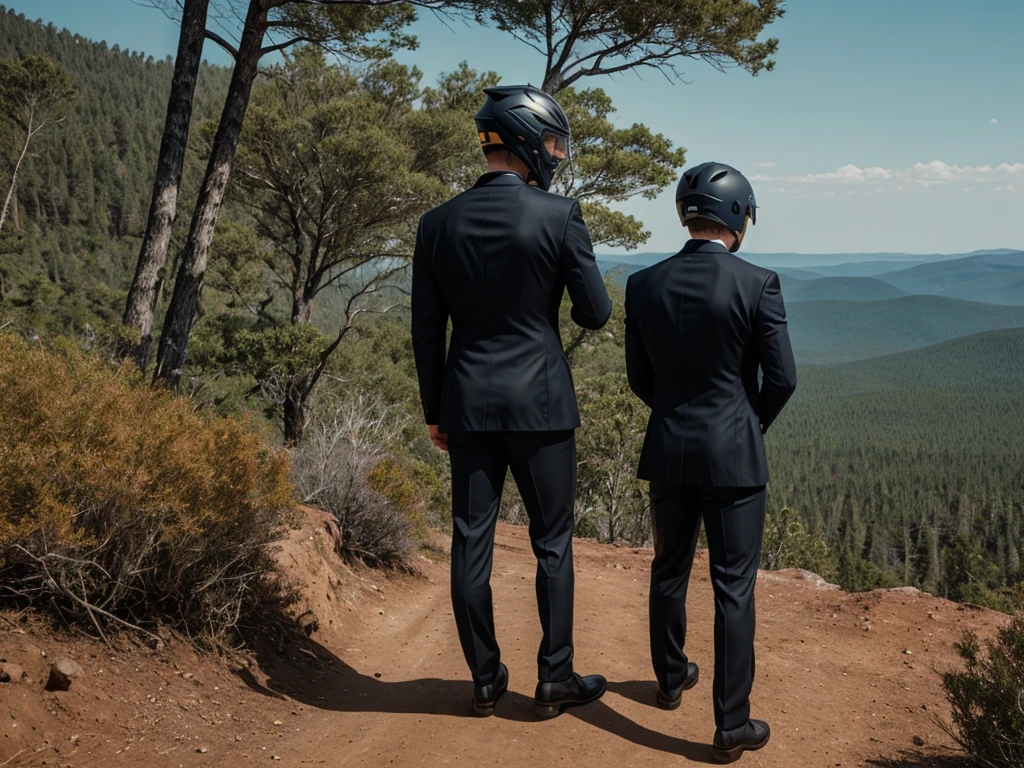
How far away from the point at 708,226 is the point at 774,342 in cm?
53

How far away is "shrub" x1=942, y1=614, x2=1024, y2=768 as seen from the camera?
3.06 m

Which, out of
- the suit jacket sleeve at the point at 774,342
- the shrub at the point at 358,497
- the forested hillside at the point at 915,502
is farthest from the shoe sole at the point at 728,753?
the forested hillside at the point at 915,502

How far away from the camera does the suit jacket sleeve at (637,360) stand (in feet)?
11.2

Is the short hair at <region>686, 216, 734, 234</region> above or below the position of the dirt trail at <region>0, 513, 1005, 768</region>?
above

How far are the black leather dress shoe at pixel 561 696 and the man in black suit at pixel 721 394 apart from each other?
546 mm

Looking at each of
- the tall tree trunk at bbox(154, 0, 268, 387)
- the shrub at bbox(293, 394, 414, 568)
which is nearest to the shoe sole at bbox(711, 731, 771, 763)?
the shrub at bbox(293, 394, 414, 568)

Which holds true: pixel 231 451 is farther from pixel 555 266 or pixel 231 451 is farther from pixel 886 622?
pixel 886 622

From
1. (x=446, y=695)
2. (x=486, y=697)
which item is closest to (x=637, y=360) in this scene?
(x=486, y=697)

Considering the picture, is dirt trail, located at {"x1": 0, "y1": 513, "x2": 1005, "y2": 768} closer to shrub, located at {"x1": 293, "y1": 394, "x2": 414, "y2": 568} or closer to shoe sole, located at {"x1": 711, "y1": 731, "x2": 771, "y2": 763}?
shoe sole, located at {"x1": 711, "y1": 731, "x2": 771, "y2": 763}

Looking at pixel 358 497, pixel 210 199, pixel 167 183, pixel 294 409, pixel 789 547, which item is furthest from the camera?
pixel 789 547

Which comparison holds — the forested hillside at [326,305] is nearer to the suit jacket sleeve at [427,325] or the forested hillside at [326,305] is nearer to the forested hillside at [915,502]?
the forested hillside at [915,502]

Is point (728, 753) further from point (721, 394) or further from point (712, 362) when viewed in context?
point (712, 362)

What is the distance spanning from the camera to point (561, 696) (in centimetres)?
335

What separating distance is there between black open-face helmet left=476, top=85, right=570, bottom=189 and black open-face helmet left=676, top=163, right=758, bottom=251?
1.77 feet
